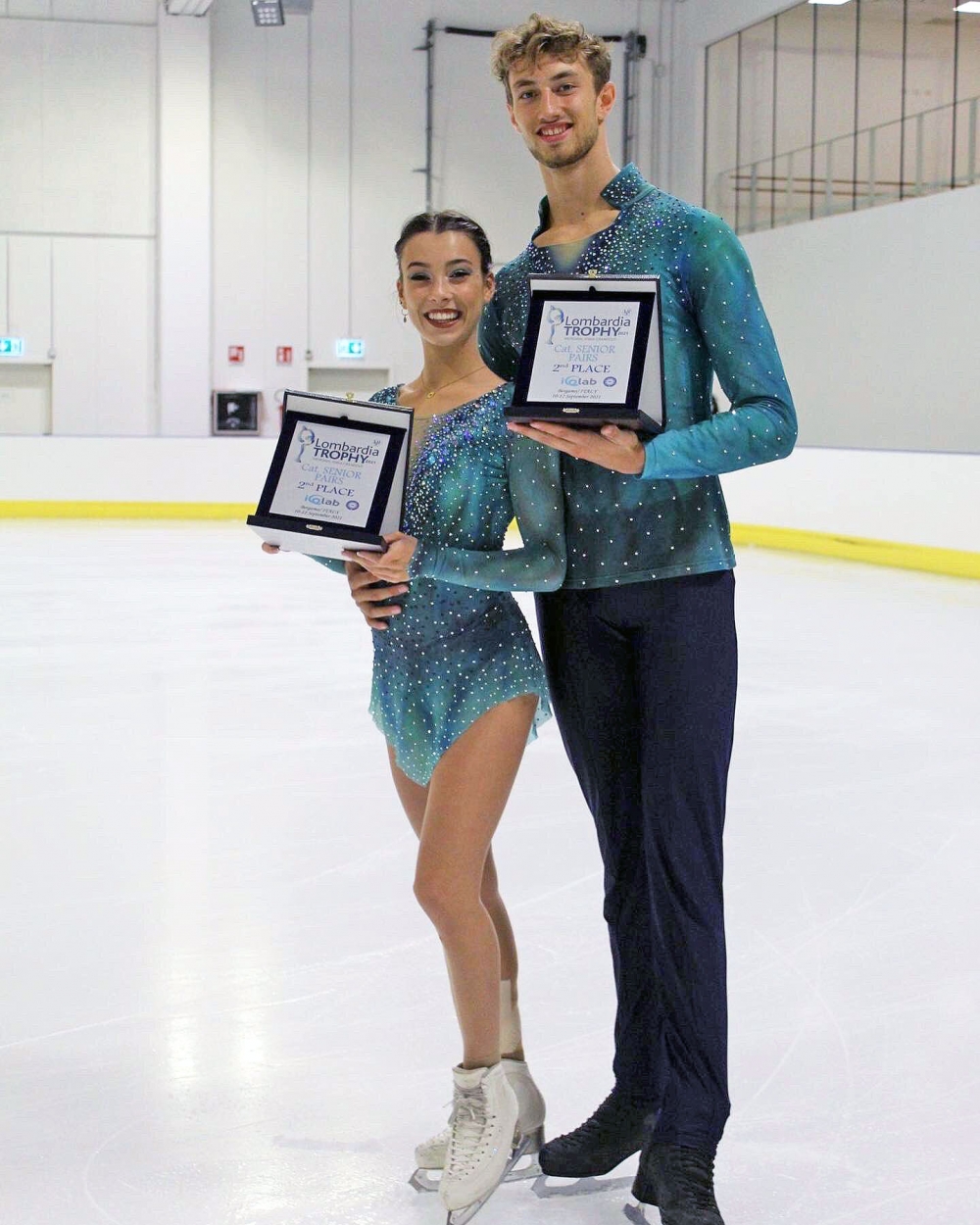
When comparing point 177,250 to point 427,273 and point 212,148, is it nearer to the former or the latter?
point 212,148

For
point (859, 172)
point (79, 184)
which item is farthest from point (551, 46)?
point (79, 184)

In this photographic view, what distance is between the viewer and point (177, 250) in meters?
18.6

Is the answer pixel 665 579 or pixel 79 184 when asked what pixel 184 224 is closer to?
pixel 79 184

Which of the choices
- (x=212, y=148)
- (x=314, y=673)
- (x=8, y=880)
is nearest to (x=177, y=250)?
(x=212, y=148)

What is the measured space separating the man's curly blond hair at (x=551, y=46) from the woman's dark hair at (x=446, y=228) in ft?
0.62

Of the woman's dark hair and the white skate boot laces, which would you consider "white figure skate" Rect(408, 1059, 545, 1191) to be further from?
the woman's dark hair

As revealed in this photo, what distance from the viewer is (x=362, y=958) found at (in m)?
3.19

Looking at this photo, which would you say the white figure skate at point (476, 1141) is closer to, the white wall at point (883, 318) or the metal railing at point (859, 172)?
the white wall at point (883, 318)

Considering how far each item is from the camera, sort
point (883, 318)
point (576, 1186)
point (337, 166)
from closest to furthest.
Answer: point (576, 1186)
point (883, 318)
point (337, 166)

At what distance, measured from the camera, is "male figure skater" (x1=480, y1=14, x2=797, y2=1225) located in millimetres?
2043

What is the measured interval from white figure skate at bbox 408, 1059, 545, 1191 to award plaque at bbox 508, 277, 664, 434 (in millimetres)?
947

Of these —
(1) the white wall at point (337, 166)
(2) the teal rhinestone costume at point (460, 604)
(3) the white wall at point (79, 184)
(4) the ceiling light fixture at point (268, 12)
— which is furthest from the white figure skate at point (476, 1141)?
(3) the white wall at point (79, 184)

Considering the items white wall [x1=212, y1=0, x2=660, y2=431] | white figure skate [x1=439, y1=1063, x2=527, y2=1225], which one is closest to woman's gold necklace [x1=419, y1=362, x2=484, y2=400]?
white figure skate [x1=439, y1=1063, x2=527, y2=1225]

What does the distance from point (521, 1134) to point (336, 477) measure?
39.4 inches
